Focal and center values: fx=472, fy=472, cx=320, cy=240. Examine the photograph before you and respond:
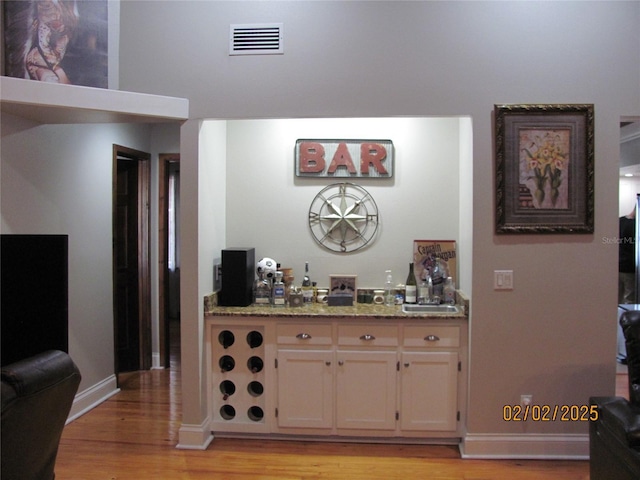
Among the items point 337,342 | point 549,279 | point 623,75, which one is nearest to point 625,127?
point 623,75

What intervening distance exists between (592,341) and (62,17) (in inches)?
146

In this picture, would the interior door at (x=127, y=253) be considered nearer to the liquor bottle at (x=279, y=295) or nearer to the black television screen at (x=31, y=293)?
the liquor bottle at (x=279, y=295)

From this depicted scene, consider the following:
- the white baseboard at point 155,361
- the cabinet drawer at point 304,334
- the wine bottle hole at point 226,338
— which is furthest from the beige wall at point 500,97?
the white baseboard at point 155,361

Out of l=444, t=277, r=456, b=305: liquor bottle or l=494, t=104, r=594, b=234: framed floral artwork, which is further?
l=444, t=277, r=456, b=305: liquor bottle

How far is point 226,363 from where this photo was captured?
10.2 ft

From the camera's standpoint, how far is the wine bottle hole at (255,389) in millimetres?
3123

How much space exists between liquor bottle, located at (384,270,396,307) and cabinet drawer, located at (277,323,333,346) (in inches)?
21.4

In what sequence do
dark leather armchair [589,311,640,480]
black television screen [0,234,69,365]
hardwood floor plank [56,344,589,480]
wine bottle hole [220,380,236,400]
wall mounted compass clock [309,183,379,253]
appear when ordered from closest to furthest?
1. dark leather armchair [589,311,640,480]
2. black television screen [0,234,69,365]
3. hardwood floor plank [56,344,589,480]
4. wine bottle hole [220,380,236,400]
5. wall mounted compass clock [309,183,379,253]

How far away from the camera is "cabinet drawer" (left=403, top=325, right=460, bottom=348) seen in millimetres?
2959

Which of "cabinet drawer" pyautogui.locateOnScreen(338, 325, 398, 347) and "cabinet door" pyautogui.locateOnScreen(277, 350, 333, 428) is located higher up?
"cabinet drawer" pyautogui.locateOnScreen(338, 325, 398, 347)

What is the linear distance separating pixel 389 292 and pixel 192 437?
5.33 feet

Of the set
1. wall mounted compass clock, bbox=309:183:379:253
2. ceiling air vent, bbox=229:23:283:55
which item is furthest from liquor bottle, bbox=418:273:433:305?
ceiling air vent, bbox=229:23:283:55
